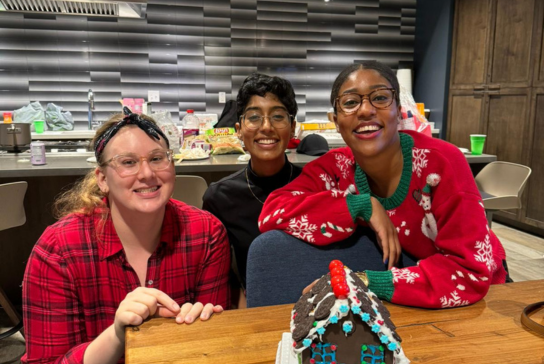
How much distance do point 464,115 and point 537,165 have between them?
1.18 m

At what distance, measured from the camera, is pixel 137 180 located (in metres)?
1.18

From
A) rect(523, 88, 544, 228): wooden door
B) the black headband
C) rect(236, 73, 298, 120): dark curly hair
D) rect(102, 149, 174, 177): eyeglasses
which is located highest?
rect(236, 73, 298, 120): dark curly hair

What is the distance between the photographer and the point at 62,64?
17.3 ft

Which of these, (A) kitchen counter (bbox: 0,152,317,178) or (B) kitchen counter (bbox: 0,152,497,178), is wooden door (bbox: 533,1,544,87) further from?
(A) kitchen counter (bbox: 0,152,317,178)

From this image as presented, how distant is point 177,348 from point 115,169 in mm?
525

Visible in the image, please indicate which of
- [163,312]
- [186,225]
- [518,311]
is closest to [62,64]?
[186,225]

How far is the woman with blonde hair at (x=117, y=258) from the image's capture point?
1.11 metres

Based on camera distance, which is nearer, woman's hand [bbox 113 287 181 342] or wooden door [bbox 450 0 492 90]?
woman's hand [bbox 113 287 181 342]

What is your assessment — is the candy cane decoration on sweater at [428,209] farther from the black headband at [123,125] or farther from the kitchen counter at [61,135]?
the kitchen counter at [61,135]

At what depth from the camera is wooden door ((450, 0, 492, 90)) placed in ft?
16.6

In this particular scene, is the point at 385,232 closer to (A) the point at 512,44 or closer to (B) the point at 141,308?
(B) the point at 141,308

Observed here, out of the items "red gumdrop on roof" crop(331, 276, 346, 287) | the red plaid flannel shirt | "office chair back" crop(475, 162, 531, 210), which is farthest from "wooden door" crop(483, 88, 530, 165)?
"red gumdrop on roof" crop(331, 276, 346, 287)

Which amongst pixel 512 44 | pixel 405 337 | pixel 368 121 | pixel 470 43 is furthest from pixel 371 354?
pixel 470 43

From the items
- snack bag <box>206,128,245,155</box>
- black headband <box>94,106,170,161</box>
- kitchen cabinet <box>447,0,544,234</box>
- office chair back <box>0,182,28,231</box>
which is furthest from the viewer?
kitchen cabinet <box>447,0,544,234</box>
